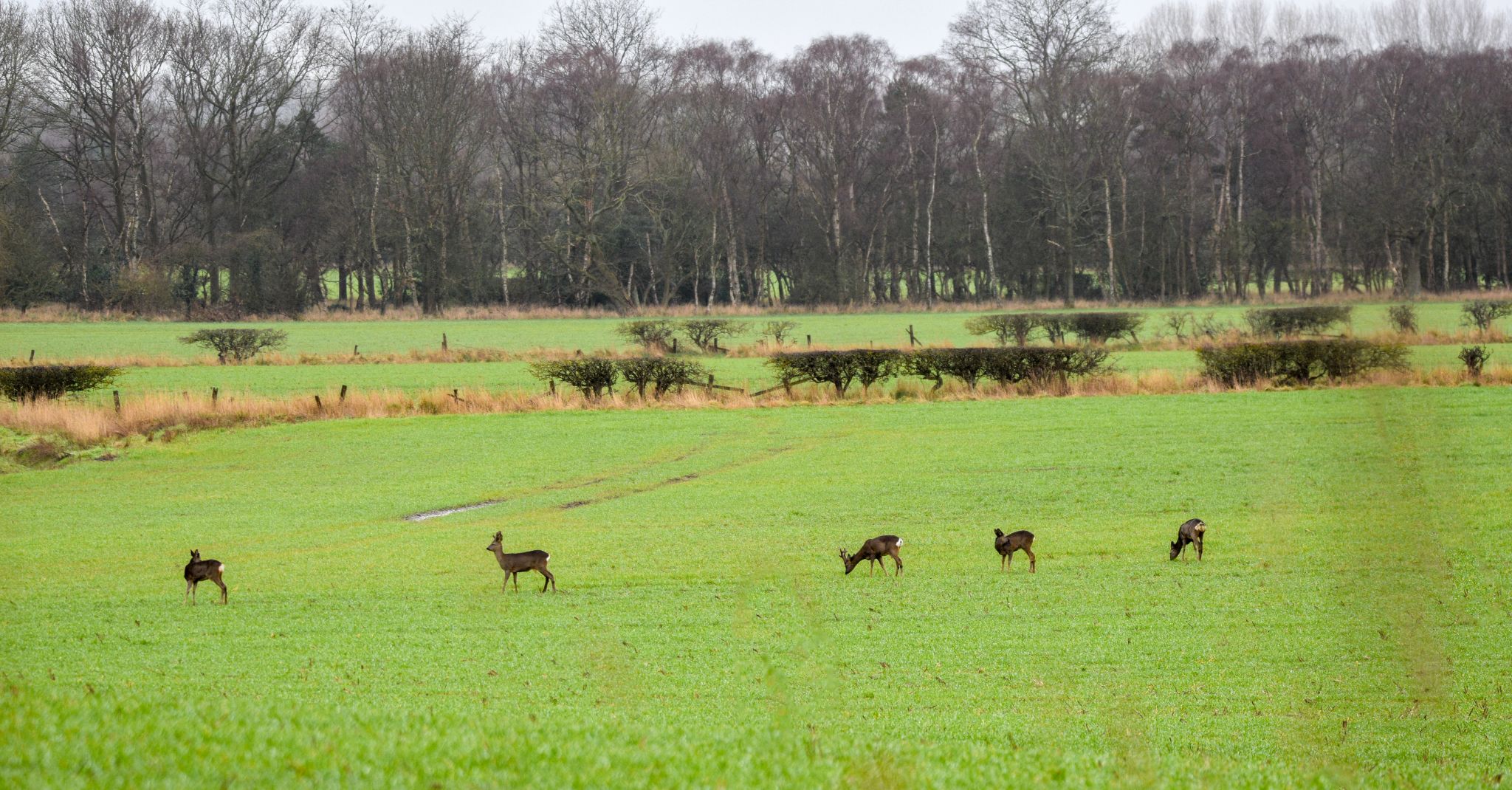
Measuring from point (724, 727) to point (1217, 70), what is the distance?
74051mm

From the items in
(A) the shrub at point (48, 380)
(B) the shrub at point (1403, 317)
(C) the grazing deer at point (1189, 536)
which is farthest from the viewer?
(A) the shrub at point (48, 380)

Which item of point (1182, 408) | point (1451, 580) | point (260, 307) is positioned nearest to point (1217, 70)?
point (1182, 408)

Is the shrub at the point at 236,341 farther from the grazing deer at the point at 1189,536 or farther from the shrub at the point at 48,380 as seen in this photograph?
the grazing deer at the point at 1189,536

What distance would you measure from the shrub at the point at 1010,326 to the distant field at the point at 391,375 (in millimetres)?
3705

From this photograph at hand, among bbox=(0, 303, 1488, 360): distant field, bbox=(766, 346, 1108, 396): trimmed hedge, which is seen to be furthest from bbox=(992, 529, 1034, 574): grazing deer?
bbox=(0, 303, 1488, 360): distant field

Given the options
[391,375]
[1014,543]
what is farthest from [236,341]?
[1014,543]

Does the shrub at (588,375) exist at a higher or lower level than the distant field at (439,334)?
lower

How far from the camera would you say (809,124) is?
3268 inches

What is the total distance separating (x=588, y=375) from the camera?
3719cm

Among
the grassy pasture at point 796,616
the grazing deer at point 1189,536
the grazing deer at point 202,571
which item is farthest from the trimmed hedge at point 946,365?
the grazing deer at point 202,571

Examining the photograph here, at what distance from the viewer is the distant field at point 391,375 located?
41438mm

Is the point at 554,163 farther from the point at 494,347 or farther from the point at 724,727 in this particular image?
the point at 724,727

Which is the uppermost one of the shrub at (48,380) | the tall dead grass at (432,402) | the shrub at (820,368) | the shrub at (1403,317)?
the shrub at (1403,317)

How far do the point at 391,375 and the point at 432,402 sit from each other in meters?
11.4
